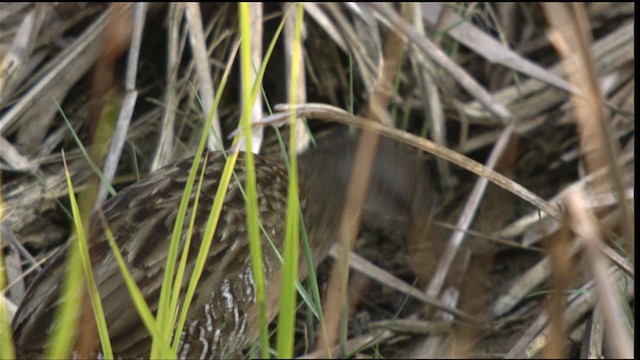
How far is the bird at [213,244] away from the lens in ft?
6.23

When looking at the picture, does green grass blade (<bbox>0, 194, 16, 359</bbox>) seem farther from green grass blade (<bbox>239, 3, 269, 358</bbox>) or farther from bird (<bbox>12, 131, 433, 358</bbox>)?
green grass blade (<bbox>239, 3, 269, 358</bbox>)

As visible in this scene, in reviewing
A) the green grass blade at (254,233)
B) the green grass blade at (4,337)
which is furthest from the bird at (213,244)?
the green grass blade at (254,233)

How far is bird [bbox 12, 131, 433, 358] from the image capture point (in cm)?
190

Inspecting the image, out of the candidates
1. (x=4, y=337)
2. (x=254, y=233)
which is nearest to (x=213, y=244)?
(x=4, y=337)

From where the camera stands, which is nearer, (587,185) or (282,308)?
(282,308)

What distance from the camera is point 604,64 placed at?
3059mm

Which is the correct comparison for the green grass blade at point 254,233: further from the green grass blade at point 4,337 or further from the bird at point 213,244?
the bird at point 213,244

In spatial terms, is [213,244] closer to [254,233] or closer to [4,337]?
[4,337]

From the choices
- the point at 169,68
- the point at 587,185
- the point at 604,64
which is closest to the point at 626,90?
the point at 604,64

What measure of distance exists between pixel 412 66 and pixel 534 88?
0.37 m

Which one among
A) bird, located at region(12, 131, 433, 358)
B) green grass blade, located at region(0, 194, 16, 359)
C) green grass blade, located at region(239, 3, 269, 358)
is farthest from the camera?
bird, located at region(12, 131, 433, 358)

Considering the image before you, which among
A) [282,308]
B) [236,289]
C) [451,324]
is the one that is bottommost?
[451,324]

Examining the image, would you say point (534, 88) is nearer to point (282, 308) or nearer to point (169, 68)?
A: point (169, 68)

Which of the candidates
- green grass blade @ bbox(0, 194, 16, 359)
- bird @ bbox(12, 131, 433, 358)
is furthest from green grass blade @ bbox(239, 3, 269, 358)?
bird @ bbox(12, 131, 433, 358)
